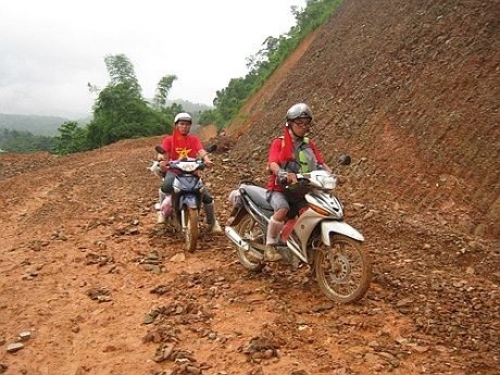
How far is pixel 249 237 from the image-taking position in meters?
6.24

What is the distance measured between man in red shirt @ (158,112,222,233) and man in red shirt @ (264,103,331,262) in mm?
2012

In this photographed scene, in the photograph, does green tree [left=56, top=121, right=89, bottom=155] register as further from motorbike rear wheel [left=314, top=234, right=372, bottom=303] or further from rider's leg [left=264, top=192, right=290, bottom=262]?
motorbike rear wheel [left=314, top=234, right=372, bottom=303]

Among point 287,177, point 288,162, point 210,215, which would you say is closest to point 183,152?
point 210,215

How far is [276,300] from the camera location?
17.5 ft

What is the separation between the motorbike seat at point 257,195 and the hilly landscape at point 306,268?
0.91 metres

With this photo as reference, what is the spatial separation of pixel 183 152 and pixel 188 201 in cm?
92

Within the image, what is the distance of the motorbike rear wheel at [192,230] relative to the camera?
686cm

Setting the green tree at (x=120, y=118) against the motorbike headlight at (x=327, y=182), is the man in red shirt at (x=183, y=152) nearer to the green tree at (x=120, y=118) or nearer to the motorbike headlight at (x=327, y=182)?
the motorbike headlight at (x=327, y=182)

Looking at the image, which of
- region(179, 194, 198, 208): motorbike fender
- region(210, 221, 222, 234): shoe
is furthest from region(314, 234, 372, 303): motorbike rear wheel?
region(210, 221, 222, 234): shoe

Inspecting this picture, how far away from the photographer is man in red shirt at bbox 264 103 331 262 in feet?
17.7

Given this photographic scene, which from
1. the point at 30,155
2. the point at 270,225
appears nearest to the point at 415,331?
the point at 270,225

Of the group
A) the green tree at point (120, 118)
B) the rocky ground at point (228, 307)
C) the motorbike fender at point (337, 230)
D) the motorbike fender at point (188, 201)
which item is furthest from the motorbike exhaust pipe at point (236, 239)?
the green tree at point (120, 118)

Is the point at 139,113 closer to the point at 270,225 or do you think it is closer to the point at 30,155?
the point at 30,155

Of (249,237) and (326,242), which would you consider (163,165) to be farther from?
(326,242)
